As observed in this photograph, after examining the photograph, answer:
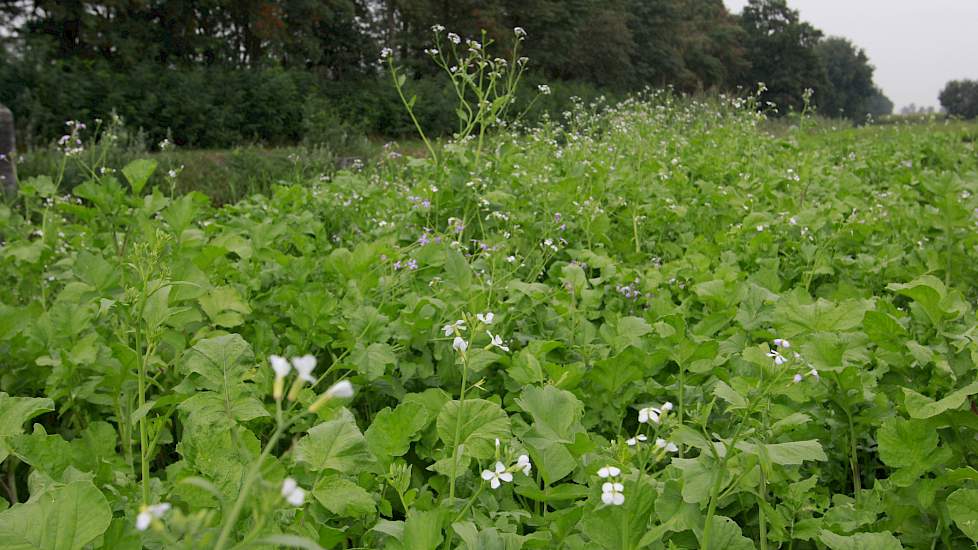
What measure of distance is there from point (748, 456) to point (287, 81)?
16.3m

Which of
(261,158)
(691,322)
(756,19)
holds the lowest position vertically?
(261,158)

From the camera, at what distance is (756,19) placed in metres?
59.8

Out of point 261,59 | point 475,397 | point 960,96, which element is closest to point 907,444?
point 475,397

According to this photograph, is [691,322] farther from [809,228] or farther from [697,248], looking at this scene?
[809,228]

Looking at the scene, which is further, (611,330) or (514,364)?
(611,330)

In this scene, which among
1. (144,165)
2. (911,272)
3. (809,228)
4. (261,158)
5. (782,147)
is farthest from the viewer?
(261,158)

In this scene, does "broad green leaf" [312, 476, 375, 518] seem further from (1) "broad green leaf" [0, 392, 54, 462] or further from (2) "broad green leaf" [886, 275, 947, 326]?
(2) "broad green leaf" [886, 275, 947, 326]

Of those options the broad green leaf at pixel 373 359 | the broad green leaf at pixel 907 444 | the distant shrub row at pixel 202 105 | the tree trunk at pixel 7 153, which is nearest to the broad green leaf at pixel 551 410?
the broad green leaf at pixel 373 359

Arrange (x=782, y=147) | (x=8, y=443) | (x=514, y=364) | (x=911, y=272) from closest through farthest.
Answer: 1. (x=8, y=443)
2. (x=514, y=364)
3. (x=911, y=272)
4. (x=782, y=147)

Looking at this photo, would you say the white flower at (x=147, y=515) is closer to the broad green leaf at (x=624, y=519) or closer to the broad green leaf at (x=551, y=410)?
the broad green leaf at (x=624, y=519)

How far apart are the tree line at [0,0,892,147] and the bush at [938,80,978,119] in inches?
1938

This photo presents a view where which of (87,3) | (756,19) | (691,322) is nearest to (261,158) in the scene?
(691,322)

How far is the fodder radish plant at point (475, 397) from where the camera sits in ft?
3.66

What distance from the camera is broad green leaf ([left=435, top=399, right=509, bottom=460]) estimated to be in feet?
4.08
